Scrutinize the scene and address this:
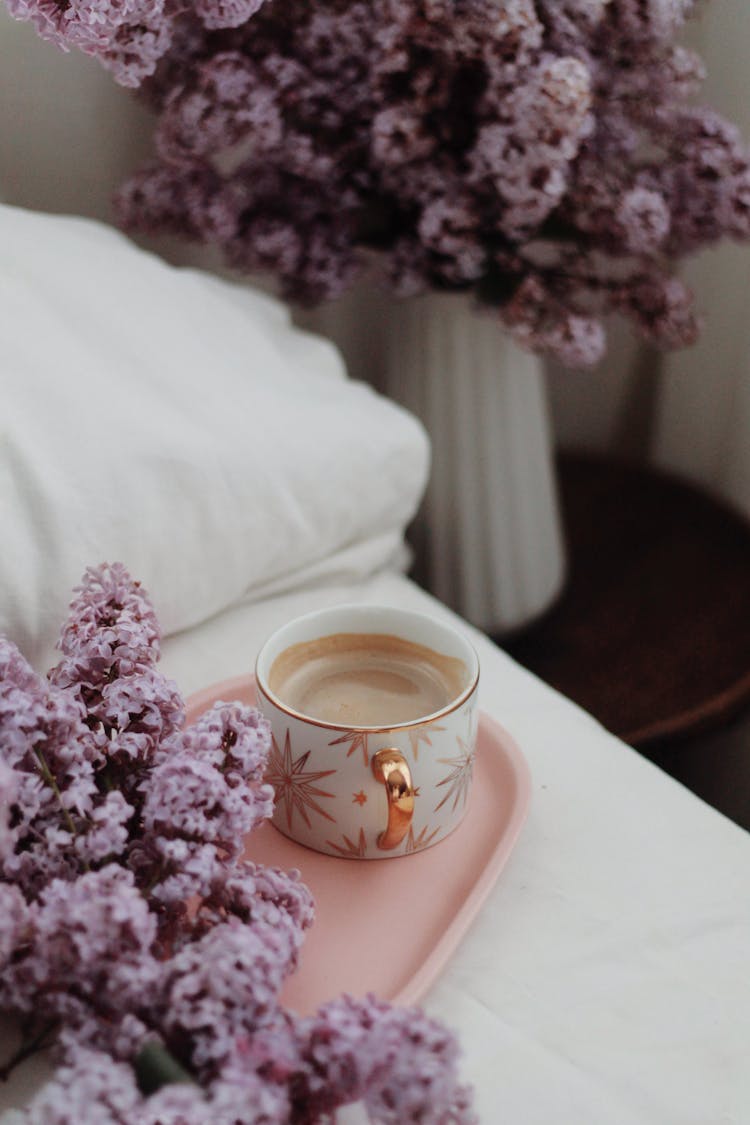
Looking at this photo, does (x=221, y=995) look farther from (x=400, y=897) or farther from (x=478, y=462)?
(x=478, y=462)

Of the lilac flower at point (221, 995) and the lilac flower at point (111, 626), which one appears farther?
the lilac flower at point (111, 626)

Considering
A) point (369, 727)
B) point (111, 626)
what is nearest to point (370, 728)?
point (369, 727)

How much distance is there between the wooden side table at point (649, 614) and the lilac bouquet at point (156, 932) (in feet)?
1.41

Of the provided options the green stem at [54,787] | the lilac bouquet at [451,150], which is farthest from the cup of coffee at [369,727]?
the lilac bouquet at [451,150]

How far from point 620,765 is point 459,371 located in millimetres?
379

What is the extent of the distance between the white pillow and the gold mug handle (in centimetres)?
18

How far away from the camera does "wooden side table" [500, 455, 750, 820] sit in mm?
780

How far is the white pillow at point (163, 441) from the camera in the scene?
0.52 m

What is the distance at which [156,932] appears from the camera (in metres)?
0.37

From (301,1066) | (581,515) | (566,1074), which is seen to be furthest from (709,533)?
(301,1066)

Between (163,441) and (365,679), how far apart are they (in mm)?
→ 168

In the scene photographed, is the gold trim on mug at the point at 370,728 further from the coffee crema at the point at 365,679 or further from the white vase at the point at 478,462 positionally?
the white vase at the point at 478,462

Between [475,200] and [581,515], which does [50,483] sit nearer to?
[475,200]

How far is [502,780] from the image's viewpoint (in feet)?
1.77
